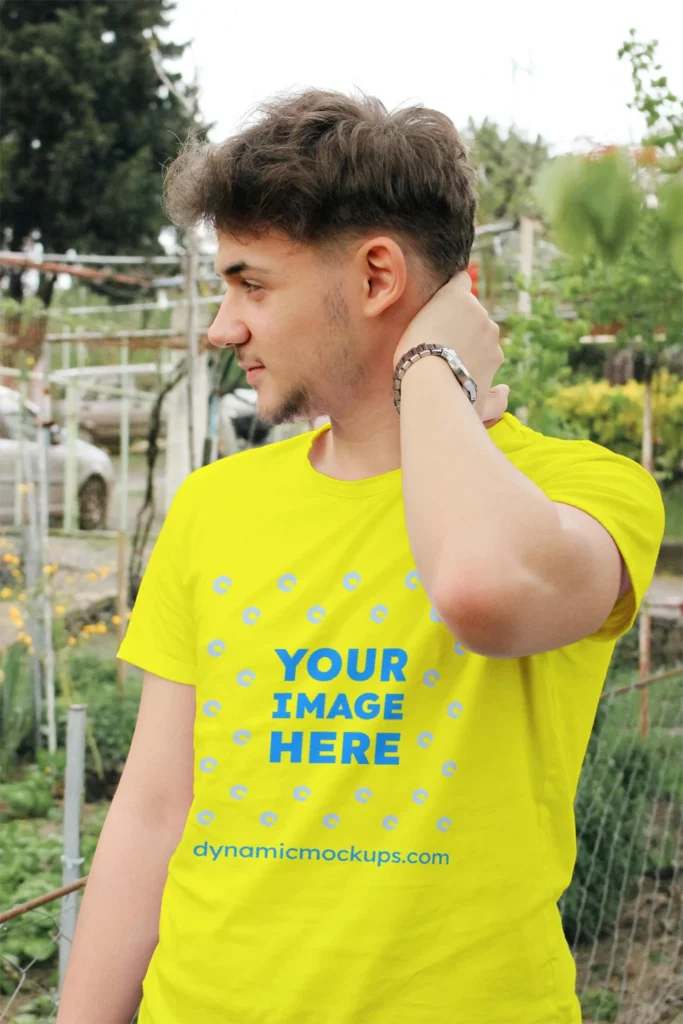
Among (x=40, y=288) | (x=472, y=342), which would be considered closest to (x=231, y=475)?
(x=472, y=342)

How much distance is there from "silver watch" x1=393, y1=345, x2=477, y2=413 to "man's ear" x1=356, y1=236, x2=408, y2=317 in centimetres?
7

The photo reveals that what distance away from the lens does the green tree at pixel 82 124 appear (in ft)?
29.3

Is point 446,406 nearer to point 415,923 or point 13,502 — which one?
point 415,923

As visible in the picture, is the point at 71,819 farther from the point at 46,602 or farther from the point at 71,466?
the point at 71,466

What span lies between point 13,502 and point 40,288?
2.37 metres

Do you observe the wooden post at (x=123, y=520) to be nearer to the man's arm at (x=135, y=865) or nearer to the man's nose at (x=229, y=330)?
the man's arm at (x=135, y=865)

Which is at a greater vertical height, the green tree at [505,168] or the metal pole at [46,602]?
the green tree at [505,168]

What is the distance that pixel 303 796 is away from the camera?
1002 mm

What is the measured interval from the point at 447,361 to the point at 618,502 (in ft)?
0.65

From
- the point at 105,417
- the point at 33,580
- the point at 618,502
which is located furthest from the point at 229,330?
the point at 105,417

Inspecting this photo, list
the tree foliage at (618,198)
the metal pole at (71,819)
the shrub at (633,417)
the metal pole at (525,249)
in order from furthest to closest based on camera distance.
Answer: the shrub at (633,417)
the metal pole at (525,249)
the metal pole at (71,819)
the tree foliage at (618,198)

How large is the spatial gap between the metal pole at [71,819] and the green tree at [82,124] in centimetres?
761

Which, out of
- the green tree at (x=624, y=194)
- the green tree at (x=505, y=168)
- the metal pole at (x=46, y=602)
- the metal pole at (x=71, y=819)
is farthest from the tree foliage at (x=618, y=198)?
the metal pole at (x=46, y=602)

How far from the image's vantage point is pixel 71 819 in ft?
7.12
